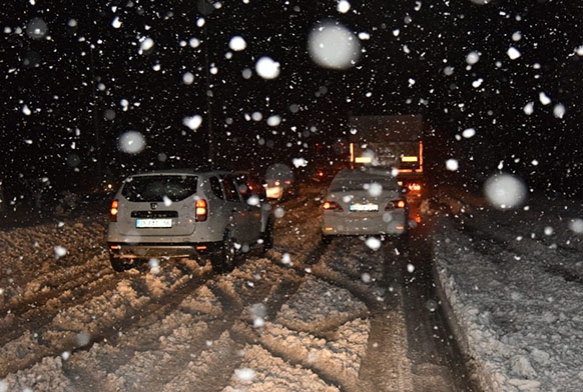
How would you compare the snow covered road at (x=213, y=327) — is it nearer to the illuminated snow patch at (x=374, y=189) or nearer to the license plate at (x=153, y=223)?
the license plate at (x=153, y=223)

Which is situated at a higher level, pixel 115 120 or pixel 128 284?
pixel 128 284

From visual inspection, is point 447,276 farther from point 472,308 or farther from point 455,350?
point 455,350

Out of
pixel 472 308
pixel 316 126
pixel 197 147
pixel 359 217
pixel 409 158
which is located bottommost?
pixel 316 126

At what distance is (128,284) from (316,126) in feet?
297

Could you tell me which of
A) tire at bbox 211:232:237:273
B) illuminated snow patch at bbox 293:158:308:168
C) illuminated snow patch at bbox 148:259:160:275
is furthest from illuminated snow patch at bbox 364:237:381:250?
illuminated snow patch at bbox 293:158:308:168

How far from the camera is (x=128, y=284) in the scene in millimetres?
8750

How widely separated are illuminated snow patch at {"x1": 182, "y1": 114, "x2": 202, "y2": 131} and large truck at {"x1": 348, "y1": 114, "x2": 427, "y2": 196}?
87.9 feet

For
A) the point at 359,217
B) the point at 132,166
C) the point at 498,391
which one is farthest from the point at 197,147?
the point at 498,391

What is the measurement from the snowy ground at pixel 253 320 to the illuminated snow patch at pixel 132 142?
28586mm

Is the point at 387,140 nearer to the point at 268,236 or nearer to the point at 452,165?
the point at 268,236

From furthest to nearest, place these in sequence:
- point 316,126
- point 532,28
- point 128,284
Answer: point 316,126
point 532,28
point 128,284

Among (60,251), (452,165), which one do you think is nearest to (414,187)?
(60,251)

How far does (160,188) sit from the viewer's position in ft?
31.0

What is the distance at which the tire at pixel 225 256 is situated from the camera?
31.1 feet
